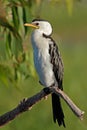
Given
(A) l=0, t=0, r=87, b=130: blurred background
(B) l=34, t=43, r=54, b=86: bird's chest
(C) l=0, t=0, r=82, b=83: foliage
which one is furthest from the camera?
(A) l=0, t=0, r=87, b=130: blurred background

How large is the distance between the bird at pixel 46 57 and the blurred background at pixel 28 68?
6.2 inches

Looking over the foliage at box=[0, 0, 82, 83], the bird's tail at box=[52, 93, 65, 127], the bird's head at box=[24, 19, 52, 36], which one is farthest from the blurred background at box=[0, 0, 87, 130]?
the bird's tail at box=[52, 93, 65, 127]

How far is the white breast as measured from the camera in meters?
4.62

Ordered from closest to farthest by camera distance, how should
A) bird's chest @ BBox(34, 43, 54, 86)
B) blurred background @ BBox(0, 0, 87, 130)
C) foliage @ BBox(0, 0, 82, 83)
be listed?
bird's chest @ BBox(34, 43, 54, 86)
foliage @ BBox(0, 0, 82, 83)
blurred background @ BBox(0, 0, 87, 130)

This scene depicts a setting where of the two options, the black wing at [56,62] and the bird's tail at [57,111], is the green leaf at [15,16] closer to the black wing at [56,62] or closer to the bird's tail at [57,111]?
the black wing at [56,62]

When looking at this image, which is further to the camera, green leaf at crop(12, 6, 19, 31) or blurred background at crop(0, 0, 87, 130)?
green leaf at crop(12, 6, 19, 31)

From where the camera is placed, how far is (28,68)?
546 centimetres

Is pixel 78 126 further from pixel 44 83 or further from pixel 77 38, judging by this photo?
pixel 77 38

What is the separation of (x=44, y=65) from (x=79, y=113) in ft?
3.05

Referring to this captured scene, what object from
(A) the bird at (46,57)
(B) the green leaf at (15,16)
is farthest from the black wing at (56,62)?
(B) the green leaf at (15,16)

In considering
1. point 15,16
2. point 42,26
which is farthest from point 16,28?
point 42,26

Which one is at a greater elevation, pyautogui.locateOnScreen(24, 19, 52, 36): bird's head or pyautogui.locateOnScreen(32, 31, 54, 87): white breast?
pyautogui.locateOnScreen(24, 19, 52, 36): bird's head

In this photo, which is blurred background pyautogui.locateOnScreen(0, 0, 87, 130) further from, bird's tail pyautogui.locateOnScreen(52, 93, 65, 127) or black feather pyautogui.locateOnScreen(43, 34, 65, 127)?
bird's tail pyautogui.locateOnScreen(52, 93, 65, 127)

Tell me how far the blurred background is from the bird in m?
0.16
